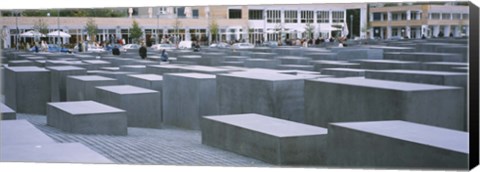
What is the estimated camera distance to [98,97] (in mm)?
14031

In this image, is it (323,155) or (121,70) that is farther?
(121,70)

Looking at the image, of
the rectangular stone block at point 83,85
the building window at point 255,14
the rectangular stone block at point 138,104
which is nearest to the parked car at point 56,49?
the rectangular stone block at point 83,85

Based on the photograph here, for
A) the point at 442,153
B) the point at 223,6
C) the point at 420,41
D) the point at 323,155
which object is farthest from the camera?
the point at 420,41

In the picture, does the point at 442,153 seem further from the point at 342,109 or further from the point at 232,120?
the point at 232,120

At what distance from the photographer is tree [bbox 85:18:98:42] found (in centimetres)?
1243

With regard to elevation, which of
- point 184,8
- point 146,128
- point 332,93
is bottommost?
point 146,128

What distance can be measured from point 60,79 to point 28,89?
104 centimetres

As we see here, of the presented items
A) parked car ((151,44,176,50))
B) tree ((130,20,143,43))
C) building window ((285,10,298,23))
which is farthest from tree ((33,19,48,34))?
building window ((285,10,298,23))

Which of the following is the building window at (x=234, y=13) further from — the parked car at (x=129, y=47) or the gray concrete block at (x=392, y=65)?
the parked car at (x=129, y=47)

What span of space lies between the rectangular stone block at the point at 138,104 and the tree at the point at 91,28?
3.68 feet

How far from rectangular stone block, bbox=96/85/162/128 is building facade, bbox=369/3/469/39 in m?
4.02

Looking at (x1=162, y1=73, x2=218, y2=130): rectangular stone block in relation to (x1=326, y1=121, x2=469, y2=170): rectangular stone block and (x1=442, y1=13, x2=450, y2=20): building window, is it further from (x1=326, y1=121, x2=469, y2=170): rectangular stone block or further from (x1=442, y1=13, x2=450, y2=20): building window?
(x1=326, y1=121, x2=469, y2=170): rectangular stone block

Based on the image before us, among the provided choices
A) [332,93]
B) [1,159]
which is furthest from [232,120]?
[1,159]

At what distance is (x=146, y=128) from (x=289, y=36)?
315 centimetres
